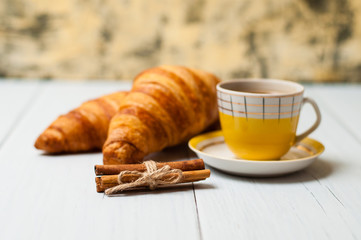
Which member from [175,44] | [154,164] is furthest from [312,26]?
[154,164]

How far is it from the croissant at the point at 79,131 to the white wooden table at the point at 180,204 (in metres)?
0.03

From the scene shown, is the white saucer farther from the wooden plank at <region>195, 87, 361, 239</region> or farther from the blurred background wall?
the blurred background wall

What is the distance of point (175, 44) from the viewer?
197cm

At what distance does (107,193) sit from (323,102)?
3.52 feet

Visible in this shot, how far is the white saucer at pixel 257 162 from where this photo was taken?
0.82m

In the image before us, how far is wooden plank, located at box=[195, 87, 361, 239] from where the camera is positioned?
0.67 metres

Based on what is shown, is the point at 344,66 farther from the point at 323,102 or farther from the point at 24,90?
the point at 24,90

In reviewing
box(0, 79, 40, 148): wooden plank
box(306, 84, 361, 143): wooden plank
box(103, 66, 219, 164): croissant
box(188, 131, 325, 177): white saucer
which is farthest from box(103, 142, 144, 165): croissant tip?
box(306, 84, 361, 143): wooden plank

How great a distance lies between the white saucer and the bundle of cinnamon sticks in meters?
0.03

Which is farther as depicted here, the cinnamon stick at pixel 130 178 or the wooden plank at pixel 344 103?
the wooden plank at pixel 344 103

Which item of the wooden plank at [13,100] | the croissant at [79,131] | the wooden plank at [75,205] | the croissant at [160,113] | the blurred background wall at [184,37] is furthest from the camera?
the blurred background wall at [184,37]

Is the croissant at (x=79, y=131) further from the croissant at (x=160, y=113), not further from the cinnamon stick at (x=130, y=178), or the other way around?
the cinnamon stick at (x=130, y=178)

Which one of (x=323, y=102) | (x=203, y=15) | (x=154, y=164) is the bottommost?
(x=323, y=102)

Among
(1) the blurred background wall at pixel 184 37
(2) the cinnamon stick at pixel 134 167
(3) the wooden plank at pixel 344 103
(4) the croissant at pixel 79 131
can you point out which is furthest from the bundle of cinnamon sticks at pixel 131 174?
(1) the blurred background wall at pixel 184 37
